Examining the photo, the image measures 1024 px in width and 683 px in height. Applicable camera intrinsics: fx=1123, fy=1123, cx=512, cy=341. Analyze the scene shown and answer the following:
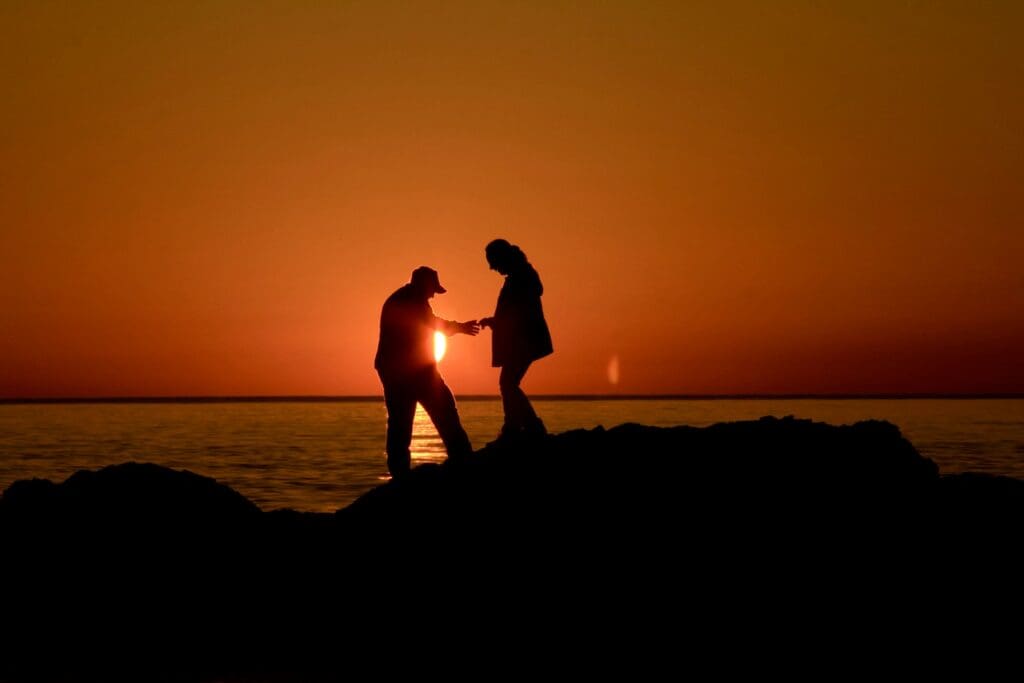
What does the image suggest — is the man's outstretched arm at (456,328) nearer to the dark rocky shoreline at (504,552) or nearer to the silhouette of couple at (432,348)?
the silhouette of couple at (432,348)

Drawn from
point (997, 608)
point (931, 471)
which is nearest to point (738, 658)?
point (997, 608)

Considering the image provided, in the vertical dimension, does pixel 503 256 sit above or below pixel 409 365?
above

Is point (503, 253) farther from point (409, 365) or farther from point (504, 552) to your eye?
point (504, 552)

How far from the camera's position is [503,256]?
1239 cm

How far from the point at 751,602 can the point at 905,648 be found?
1.29m

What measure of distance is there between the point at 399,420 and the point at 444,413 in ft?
1.74

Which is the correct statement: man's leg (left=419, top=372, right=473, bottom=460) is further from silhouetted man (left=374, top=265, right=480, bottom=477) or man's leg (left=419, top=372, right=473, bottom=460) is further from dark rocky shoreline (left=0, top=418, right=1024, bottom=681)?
dark rocky shoreline (left=0, top=418, right=1024, bottom=681)

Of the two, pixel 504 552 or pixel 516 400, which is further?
pixel 516 400

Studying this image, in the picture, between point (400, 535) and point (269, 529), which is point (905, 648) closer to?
point (400, 535)

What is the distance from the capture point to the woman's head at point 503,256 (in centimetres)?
1233

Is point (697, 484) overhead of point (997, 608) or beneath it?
overhead

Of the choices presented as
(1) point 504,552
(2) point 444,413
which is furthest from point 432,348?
(1) point 504,552

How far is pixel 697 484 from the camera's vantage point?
10367 mm

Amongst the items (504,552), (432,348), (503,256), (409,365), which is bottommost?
(504,552)
